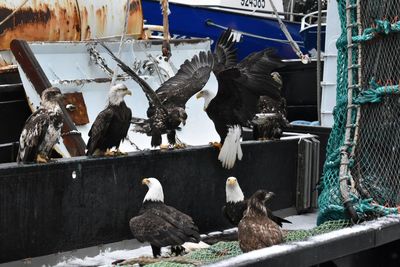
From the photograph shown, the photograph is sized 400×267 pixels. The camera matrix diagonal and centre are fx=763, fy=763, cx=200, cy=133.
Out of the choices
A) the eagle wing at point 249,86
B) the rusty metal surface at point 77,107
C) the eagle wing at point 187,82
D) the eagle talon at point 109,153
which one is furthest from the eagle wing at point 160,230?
the rusty metal surface at point 77,107

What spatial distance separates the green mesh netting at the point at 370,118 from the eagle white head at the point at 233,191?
1.21 m

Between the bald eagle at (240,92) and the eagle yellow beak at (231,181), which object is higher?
the bald eagle at (240,92)

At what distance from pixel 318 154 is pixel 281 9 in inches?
478

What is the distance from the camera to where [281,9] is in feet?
59.4

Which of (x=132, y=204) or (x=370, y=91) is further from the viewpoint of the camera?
(x=132, y=204)

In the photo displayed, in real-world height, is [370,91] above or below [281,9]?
below

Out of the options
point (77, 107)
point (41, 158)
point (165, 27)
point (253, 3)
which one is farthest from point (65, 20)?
point (253, 3)

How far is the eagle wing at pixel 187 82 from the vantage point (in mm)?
6816

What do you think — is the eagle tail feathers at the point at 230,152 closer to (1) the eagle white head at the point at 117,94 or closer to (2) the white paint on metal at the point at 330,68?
(1) the eagle white head at the point at 117,94

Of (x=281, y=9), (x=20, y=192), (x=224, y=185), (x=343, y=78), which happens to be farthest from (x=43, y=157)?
(x=281, y=9)

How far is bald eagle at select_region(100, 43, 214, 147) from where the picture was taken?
21.2 feet

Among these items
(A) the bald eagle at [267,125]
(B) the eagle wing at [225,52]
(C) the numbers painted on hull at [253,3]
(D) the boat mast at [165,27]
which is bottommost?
(A) the bald eagle at [267,125]

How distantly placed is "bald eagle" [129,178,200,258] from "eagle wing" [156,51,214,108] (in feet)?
6.04

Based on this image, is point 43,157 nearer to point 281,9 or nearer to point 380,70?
point 380,70
